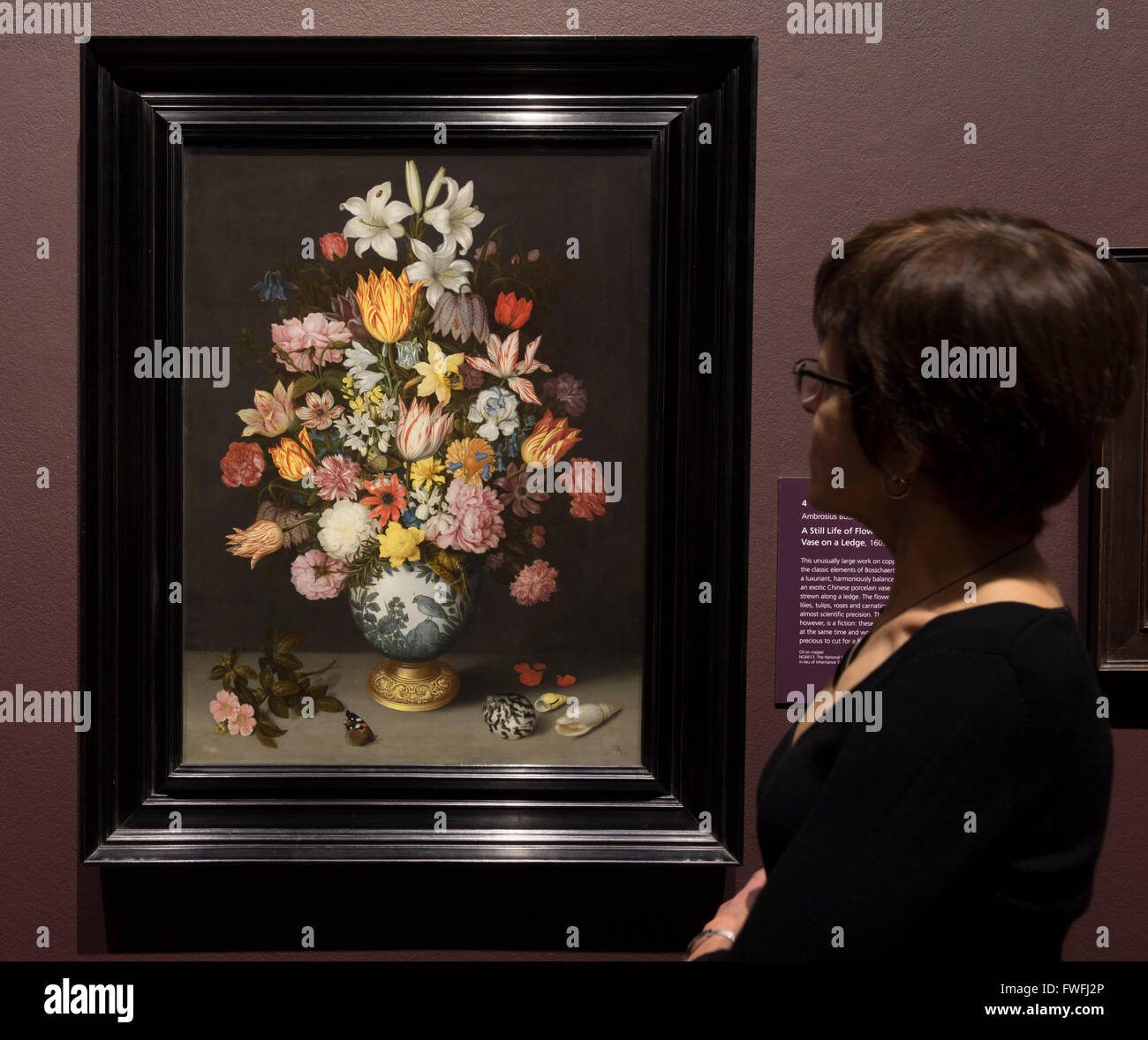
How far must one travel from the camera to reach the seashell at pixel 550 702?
143cm

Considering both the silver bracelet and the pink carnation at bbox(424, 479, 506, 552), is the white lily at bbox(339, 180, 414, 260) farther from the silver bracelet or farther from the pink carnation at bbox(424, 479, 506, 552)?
the silver bracelet

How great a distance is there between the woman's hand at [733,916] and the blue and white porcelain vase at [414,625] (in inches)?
24.6

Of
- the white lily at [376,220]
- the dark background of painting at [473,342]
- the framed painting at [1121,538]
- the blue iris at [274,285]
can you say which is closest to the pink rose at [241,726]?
the dark background of painting at [473,342]

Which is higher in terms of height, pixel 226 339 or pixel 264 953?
pixel 226 339

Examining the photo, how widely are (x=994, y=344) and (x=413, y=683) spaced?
1054 millimetres

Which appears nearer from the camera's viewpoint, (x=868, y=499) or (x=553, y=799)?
(x=868, y=499)

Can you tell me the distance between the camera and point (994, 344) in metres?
0.65

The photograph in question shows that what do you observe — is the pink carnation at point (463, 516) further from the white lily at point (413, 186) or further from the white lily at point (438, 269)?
the white lily at point (413, 186)

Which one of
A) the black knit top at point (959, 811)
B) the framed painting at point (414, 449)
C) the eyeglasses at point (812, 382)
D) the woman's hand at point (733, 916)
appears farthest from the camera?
the framed painting at point (414, 449)

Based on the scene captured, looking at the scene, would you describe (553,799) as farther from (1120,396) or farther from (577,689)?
(1120,396)

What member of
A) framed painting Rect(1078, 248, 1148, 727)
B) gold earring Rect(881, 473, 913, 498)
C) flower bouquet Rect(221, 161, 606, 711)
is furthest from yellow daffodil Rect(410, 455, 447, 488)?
framed painting Rect(1078, 248, 1148, 727)

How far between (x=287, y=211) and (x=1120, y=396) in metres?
1.20

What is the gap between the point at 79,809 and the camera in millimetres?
1393

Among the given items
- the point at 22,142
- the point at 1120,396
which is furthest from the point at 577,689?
the point at 22,142
